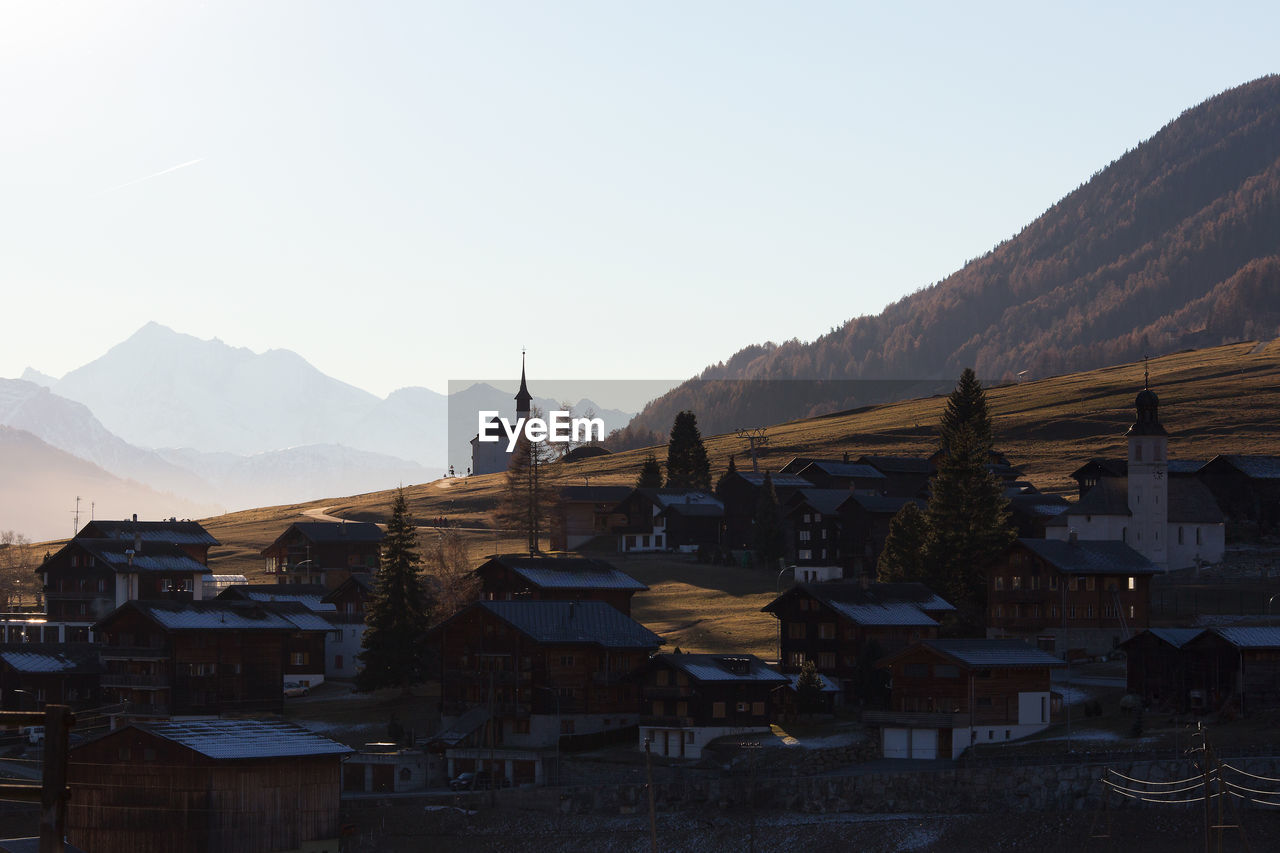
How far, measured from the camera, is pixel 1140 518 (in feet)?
370

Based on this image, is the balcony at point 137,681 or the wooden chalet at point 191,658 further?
the wooden chalet at point 191,658

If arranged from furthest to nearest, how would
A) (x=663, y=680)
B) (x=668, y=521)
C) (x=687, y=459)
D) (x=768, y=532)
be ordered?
(x=687, y=459), (x=668, y=521), (x=768, y=532), (x=663, y=680)

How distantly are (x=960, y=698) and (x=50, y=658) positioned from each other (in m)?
54.1

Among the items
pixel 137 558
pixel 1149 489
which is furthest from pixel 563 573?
pixel 1149 489

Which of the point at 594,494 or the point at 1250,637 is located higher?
the point at 594,494

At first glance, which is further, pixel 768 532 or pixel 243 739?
pixel 768 532

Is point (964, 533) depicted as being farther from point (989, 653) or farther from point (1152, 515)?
point (989, 653)

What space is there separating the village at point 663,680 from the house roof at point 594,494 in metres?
33.0

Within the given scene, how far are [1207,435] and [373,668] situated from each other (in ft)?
388

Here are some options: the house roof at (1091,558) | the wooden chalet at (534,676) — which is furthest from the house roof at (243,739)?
the house roof at (1091,558)

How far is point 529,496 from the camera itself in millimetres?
145375

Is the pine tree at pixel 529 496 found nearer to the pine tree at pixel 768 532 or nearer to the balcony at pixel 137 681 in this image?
the pine tree at pixel 768 532

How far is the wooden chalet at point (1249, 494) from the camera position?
11912cm

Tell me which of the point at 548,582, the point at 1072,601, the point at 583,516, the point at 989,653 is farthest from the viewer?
the point at 583,516
